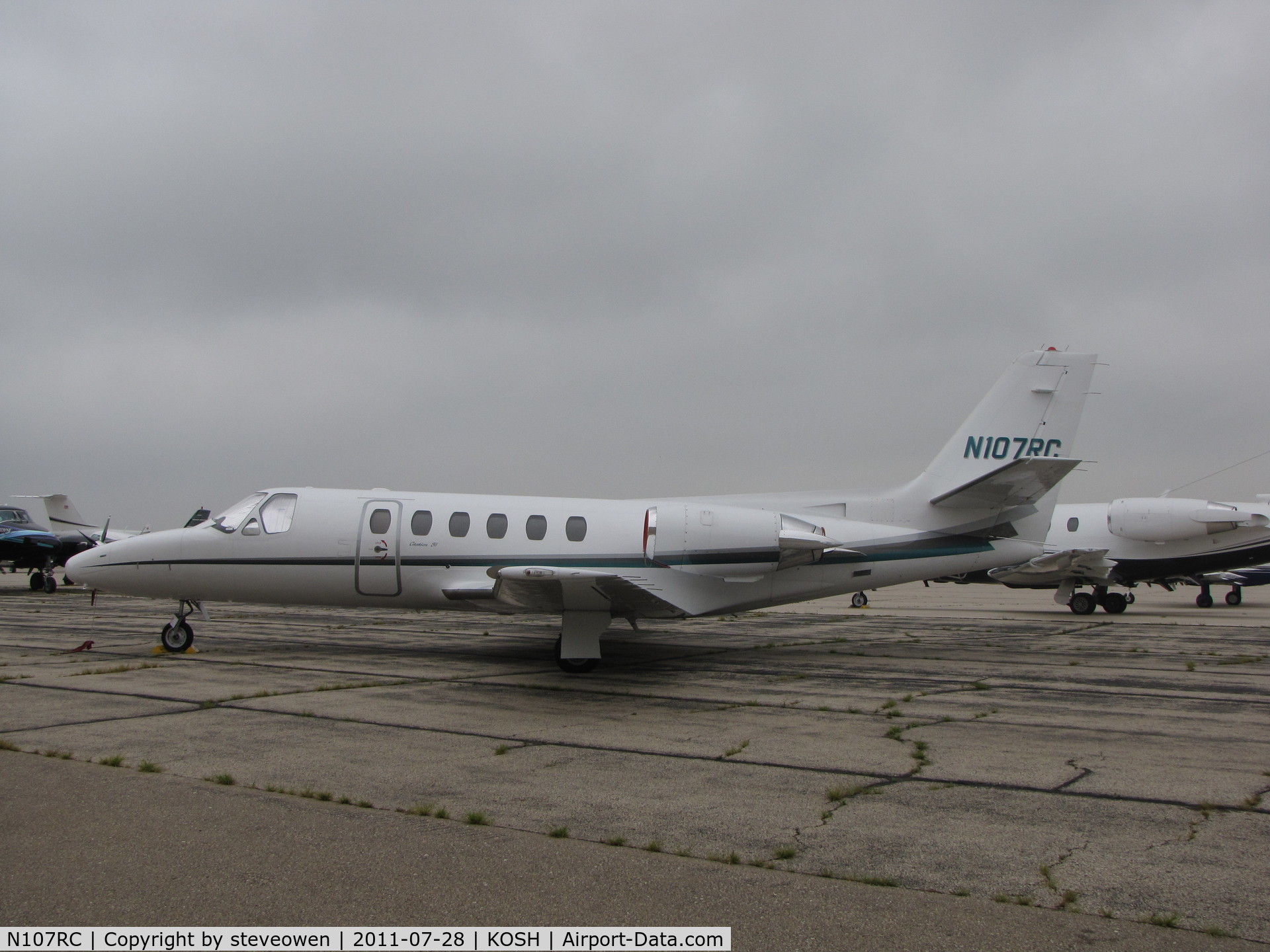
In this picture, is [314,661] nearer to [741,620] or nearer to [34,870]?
[34,870]

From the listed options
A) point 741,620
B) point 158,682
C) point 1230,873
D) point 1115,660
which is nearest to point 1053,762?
point 1230,873

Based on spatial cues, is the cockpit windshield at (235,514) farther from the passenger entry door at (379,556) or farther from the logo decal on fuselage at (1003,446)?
the logo decal on fuselage at (1003,446)

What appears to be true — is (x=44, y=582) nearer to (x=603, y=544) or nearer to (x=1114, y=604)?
(x=603, y=544)

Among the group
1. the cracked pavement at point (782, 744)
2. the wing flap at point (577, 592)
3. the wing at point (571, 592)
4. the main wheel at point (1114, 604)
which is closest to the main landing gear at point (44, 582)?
the cracked pavement at point (782, 744)

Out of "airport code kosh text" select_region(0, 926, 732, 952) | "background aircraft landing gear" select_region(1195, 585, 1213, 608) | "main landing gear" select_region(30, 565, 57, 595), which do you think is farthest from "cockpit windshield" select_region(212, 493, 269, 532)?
"background aircraft landing gear" select_region(1195, 585, 1213, 608)

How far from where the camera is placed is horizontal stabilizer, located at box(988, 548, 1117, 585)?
27.2 metres

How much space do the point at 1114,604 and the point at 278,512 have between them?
26014 mm

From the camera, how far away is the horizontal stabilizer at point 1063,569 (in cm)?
2722

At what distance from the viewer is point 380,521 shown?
48.6ft

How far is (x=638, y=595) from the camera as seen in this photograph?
12.2 meters

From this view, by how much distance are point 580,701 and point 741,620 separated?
14.6 m

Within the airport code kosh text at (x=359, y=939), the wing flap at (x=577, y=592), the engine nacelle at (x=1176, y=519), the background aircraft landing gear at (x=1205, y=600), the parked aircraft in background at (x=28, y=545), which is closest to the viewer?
the airport code kosh text at (x=359, y=939)

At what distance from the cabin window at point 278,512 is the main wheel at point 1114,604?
84.1 ft

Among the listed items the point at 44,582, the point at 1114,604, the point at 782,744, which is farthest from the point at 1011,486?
the point at 44,582
